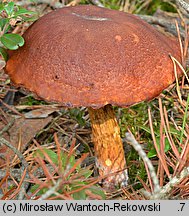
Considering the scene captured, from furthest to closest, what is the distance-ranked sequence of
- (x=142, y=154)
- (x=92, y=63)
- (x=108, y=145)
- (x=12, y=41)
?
(x=108, y=145)
(x=12, y=41)
(x=92, y=63)
(x=142, y=154)

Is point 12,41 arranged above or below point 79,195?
above

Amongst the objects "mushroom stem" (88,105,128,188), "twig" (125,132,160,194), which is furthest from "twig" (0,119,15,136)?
"twig" (125,132,160,194)

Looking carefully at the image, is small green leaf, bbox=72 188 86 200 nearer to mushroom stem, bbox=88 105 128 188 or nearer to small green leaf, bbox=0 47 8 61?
mushroom stem, bbox=88 105 128 188

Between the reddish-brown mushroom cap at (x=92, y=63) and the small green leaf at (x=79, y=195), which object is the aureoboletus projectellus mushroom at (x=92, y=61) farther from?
the small green leaf at (x=79, y=195)

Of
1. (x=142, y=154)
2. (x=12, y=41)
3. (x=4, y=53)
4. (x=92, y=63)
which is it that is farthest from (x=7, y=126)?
(x=142, y=154)

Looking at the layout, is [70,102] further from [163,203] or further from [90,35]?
[163,203]

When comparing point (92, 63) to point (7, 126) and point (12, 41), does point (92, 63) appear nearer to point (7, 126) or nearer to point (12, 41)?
point (12, 41)

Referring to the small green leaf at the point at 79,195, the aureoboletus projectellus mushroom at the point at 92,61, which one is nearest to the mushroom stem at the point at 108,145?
the aureoboletus projectellus mushroom at the point at 92,61
